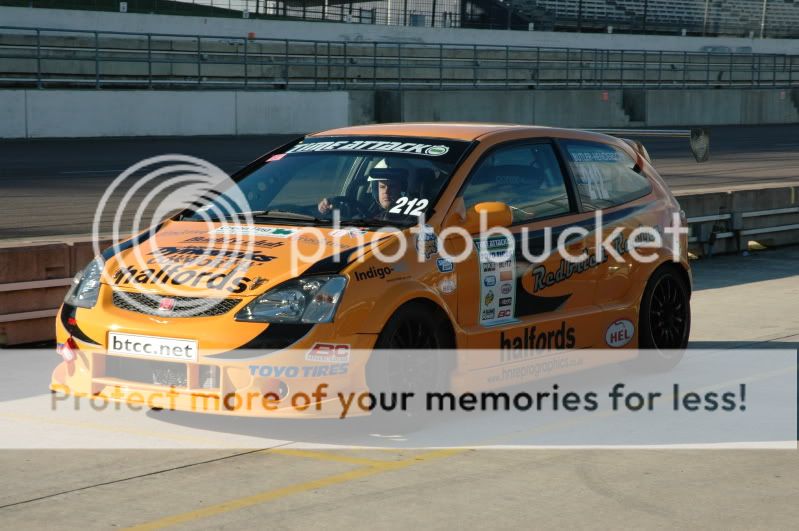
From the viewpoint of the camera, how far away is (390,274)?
6828 millimetres

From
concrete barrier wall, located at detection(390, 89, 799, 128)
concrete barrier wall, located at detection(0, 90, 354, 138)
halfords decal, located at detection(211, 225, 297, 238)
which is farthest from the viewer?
concrete barrier wall, located at detection(390, 89, 799, 128)

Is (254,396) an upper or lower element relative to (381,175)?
lower

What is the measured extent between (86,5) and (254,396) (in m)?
39.3

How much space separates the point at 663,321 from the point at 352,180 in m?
2.49

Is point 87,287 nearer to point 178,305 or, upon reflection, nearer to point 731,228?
point 178,305

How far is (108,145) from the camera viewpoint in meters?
25.5

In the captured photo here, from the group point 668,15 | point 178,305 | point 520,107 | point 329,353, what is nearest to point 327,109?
point 520,107

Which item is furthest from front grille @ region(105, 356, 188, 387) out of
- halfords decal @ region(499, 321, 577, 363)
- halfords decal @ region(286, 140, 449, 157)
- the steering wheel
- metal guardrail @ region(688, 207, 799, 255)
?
metal guardrail @ region(688, 207, 799, 255)

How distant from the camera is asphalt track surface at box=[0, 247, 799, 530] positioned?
5.39m

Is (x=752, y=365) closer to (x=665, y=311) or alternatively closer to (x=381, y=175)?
(x=665, y=311)

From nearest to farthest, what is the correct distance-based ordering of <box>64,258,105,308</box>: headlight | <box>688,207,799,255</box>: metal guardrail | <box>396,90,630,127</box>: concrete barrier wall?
<box>64,258,105,308</box>: headlight, <box>688,207,799,255</box>: metal guardrail, <box>396,90,630,127</box>: concrete barrier wall

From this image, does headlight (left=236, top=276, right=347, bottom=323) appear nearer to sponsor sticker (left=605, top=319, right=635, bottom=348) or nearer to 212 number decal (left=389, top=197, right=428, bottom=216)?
212 number decal (left=389, top=197, right=428, bottom=216)
